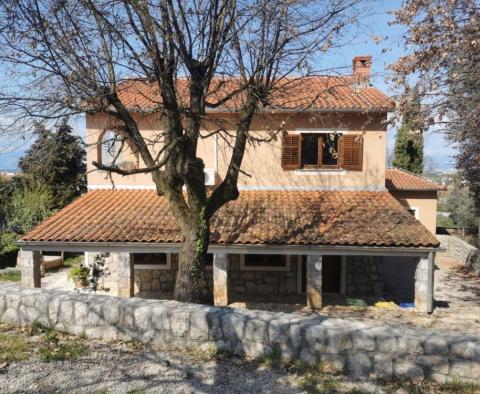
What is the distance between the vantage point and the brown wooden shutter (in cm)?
1289

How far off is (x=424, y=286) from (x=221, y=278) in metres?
5.12

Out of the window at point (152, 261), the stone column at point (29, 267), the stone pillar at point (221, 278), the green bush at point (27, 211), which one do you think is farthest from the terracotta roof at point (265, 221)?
the green bush at point (27, 211)

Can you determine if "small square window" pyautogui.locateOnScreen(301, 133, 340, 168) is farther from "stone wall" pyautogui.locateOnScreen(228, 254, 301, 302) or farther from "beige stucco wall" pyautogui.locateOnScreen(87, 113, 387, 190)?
"stone wall" pyautogui.locateOnScreen(228, 254, 301, 302)

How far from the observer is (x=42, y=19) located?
656cm

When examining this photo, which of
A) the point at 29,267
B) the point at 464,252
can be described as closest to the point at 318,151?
the point at 29,267

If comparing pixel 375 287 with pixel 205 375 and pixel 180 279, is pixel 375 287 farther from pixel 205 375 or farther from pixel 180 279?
pixel 205 375

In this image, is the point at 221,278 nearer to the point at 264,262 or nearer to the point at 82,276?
the point at 264,262

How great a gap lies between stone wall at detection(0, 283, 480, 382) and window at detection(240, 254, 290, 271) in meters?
7.03

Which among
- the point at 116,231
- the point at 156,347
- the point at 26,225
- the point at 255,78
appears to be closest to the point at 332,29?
the point at 255,78

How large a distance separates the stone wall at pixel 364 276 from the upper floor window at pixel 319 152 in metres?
2.87

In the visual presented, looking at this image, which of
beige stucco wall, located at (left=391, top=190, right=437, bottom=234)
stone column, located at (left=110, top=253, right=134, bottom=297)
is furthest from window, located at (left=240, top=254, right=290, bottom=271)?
beige stucco wall, located at (left=391, top=190, right=437, bottom=234)

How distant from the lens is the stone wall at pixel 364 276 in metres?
12.7

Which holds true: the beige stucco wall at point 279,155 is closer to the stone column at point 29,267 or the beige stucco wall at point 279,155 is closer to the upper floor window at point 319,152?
the upper floor window at point 319,152

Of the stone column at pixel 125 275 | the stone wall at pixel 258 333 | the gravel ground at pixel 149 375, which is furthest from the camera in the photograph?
the stone column at pixel 125 275
